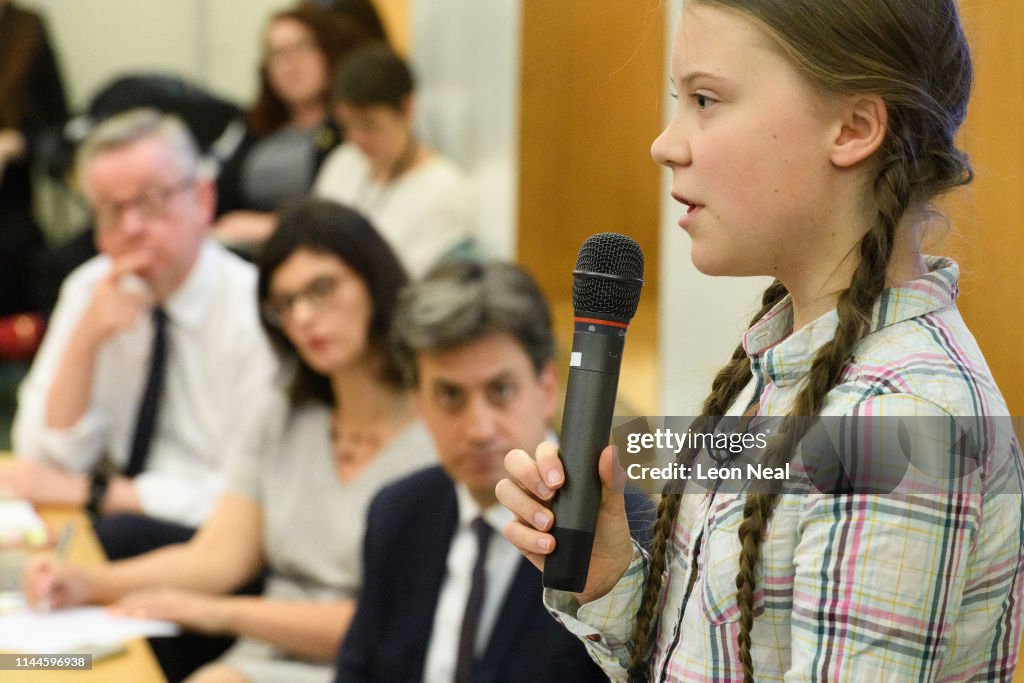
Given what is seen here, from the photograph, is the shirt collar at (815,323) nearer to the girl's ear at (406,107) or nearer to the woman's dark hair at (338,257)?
the woman's dark hair at (338,257)

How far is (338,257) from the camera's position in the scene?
261cm

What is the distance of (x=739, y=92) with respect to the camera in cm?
81

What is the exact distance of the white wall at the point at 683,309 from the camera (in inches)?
66.6

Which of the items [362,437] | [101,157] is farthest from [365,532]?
[101,157]

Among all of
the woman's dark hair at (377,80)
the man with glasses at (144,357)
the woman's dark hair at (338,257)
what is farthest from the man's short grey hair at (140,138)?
the woman's dark hair at (377,80)

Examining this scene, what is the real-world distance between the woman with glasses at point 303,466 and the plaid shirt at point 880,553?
1.63 metres

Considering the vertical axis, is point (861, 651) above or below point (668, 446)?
below

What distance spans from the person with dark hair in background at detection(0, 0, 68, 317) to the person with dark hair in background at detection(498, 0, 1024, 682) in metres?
5.43

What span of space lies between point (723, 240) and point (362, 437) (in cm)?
180

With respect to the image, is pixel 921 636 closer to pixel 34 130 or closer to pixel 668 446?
pixel 668 446

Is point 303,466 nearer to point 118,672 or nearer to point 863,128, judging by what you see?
point 118,672

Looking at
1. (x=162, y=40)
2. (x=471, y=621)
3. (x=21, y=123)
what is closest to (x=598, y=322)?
(x=471, y=621)

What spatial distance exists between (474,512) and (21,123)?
203 inches

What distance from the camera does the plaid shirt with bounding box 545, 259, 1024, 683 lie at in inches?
28.7
